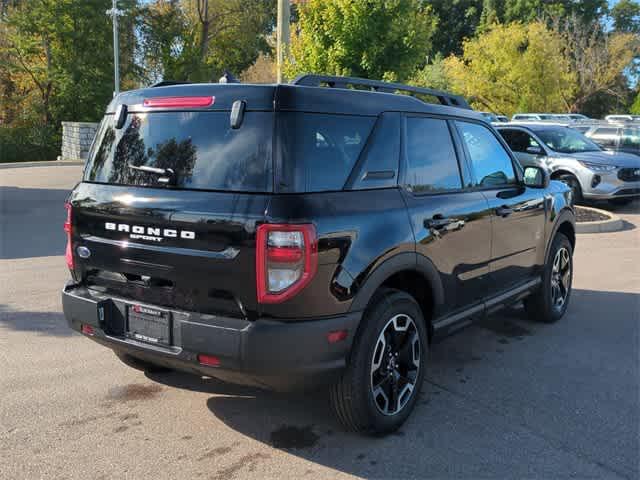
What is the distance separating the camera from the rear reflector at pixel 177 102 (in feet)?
11.0

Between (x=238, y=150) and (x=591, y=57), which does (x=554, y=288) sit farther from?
(x=591, y=57)

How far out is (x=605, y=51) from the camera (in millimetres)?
40281

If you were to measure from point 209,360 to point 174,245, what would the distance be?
0.60 meters

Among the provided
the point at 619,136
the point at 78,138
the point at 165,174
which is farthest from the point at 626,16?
the point at 165,174

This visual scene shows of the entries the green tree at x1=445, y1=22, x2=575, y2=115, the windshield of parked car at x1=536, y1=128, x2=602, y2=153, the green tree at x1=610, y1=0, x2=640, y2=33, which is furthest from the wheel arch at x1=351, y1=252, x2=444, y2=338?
the green tree at x1=610, y1=0, x2=640, y2=33

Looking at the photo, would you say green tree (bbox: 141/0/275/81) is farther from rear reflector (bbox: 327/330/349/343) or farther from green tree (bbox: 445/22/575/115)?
rear reflector (bbox: 327/330/349/343)

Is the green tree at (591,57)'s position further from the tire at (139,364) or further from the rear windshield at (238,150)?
the rear windshield at (238,150)

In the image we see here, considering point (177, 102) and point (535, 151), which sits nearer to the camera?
point (177, 102)

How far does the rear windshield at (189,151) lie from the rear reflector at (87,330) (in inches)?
32.8

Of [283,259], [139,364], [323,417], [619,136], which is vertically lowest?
[323,417]

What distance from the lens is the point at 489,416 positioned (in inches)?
154

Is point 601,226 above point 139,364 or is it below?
above

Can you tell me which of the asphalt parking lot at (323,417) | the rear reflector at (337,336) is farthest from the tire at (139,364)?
the rear reflector at (337,336)

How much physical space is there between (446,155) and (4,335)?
3813 mm
